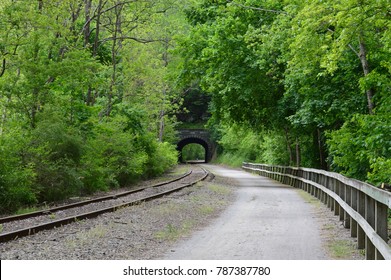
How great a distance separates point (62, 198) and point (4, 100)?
3637 millimetres

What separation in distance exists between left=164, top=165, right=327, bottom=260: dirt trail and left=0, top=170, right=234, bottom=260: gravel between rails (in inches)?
16.3

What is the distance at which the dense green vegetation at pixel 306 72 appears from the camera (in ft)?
36.8

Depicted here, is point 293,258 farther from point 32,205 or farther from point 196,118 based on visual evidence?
point 196,118

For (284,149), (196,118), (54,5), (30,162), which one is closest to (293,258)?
(30,162)

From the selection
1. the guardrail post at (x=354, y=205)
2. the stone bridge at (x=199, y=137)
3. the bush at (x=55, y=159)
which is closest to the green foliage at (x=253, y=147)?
the stone bridge at (x=199, y=137)

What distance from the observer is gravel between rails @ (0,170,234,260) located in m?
8.02

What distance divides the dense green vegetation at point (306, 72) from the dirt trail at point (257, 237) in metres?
1.86

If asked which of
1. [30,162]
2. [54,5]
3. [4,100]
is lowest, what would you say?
[30,162]

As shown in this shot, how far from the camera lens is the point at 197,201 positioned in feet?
53.6

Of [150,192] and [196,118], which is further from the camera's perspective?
[196,118]

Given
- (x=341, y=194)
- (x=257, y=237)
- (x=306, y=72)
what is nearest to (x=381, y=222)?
(x=257, y=237)

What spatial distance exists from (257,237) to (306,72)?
7223 millimetres

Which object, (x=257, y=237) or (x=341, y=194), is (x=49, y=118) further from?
(x=257, y=237)

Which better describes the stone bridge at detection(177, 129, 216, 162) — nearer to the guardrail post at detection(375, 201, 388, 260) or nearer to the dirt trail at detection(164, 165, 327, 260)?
the dirt trail at detection(164, 165, 327, 260)
